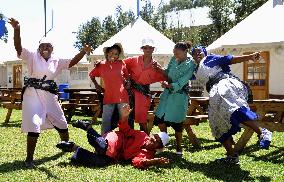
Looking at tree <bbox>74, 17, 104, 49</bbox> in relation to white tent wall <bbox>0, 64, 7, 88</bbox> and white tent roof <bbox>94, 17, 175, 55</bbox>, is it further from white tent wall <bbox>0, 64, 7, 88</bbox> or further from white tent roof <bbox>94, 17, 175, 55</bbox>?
white tent roof <bbox>94, 17, 175, 55</bbox>

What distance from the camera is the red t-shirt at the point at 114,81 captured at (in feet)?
20.5

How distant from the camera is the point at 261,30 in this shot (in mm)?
15078

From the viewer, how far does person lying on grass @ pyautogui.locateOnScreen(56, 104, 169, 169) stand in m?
5.47

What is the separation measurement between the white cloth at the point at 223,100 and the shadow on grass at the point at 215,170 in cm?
41

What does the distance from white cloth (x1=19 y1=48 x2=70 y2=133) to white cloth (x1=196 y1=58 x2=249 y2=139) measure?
208 centimetres

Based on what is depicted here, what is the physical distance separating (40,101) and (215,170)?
2430 mm

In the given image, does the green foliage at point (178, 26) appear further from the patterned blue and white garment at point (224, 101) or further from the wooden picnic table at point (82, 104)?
the patterned blue and white garment at point (224, 101)

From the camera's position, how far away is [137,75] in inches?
250

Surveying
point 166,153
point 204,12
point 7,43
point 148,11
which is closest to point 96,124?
point 166,153

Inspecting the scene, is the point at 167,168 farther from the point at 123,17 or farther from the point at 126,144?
the point at 123,17

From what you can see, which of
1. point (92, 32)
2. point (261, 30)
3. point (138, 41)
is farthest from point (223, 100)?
point (92, 32)

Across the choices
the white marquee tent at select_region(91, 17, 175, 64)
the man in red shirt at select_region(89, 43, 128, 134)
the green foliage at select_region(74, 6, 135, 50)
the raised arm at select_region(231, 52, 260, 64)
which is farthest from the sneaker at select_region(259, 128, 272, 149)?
the green foliage at select_region(74, 6, 135, 50)

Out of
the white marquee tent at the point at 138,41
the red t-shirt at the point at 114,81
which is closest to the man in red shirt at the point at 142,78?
the red t-shirt at the point at 114,81

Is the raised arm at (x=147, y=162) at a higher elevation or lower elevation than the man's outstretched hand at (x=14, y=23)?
lower
